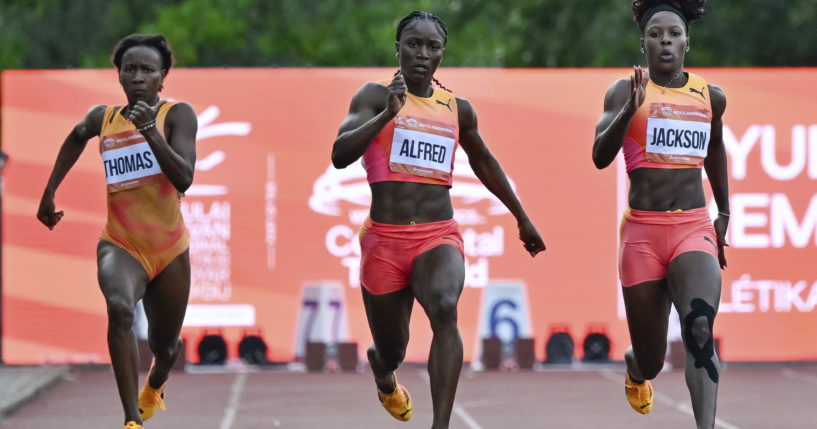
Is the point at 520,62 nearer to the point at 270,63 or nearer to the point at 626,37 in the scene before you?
the point at 626,37

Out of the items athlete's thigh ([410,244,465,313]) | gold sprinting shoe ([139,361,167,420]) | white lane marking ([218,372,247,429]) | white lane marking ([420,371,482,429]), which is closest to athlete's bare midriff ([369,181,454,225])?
athlete's thigh ([410,244,465,313])

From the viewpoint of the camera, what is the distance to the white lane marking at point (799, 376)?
15656 mm

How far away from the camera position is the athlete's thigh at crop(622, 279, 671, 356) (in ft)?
26.7

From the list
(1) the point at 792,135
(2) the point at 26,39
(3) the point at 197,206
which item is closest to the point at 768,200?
(1) the point at 792,135

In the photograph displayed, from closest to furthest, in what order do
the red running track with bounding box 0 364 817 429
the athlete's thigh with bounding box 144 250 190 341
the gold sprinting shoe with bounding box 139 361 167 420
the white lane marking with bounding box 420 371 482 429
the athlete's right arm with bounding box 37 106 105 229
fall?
1. the athlete's thigh with bounding box 144 250 190 341
2. the athlete's right arm with bounding box 37 106 105 229
3. the gold sprinting shoe with bounding box 139 361 167 420
4. the white lane marking with bounding box 420 371 482 429
5. the red running track with bounding box 0 364 817 429

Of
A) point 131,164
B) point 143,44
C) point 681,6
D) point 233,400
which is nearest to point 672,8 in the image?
point 681,6

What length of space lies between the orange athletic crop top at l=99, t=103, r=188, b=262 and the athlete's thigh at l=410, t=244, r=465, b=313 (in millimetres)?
1545

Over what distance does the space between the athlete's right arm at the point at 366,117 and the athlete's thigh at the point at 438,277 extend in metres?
0.66

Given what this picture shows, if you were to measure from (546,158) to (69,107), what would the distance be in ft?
17.1

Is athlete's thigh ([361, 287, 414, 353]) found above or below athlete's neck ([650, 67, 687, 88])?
below

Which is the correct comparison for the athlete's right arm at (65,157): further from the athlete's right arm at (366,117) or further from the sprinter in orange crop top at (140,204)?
the athlete's right arm at (366,117)

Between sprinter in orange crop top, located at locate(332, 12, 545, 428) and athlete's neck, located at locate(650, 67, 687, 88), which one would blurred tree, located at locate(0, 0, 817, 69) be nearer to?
athlete's neck, located at locate(650, 67, 687, 88)

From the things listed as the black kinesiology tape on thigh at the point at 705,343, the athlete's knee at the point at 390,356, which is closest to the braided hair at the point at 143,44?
the athlete's knee at the point at 390,356

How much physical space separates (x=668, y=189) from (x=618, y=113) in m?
0.49
